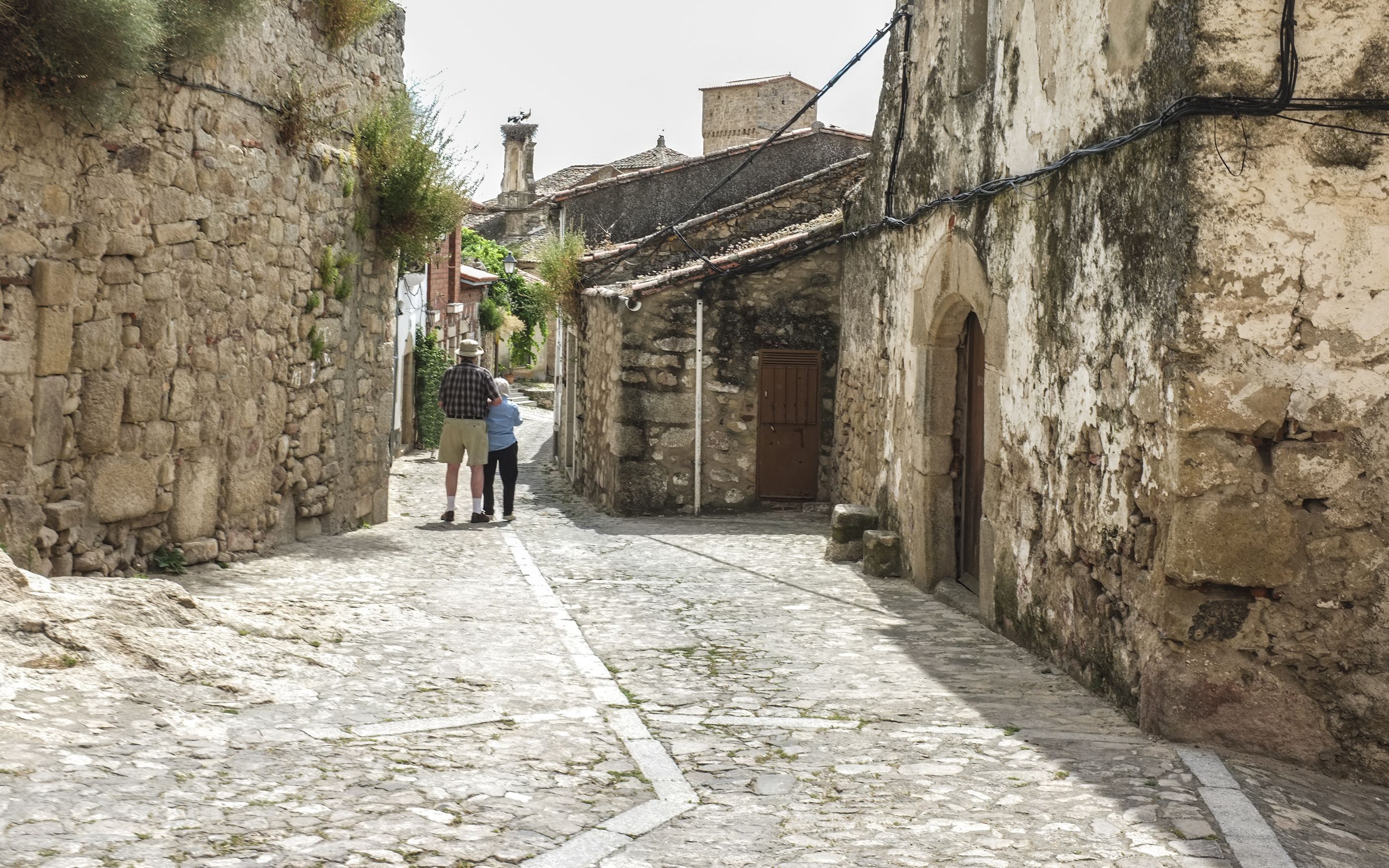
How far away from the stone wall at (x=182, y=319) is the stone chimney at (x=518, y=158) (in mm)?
35952

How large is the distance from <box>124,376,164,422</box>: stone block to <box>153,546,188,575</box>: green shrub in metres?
0.77

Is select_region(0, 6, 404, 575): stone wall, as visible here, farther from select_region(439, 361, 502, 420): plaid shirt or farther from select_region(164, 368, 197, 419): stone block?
select_region(439, 361, 502, 420): plaid shirt

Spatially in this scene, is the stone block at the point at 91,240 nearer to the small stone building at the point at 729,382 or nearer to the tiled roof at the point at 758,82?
the small stone building at the point at 729,382

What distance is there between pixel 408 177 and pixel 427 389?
33.3 feet

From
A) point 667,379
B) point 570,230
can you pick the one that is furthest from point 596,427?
point 570,230

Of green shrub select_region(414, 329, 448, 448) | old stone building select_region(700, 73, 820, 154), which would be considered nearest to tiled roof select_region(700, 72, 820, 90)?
old stone building select_region(700, 73, 820, 154)

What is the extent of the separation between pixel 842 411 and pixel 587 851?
30.5 feet

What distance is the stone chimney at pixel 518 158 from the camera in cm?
4575

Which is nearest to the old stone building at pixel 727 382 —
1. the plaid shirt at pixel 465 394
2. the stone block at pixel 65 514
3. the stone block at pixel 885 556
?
the plaid shirt at pixel 465 394

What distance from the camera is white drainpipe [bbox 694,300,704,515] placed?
13258mm

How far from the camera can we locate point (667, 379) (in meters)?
13.3

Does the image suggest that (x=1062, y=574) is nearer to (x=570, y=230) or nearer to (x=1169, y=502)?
(x=1169, y=502)

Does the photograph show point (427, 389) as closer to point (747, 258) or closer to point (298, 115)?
point (747, 258)

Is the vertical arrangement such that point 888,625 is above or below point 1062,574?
below
